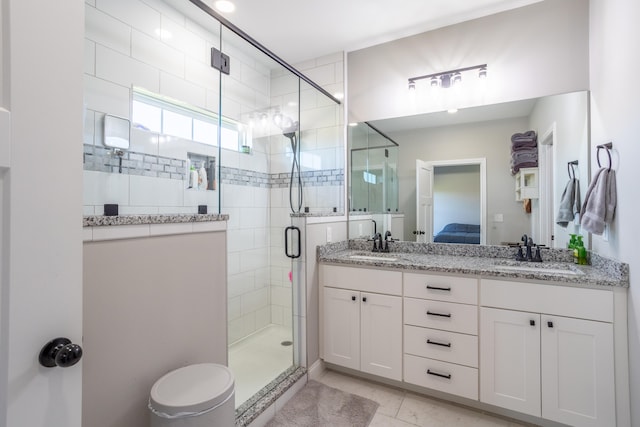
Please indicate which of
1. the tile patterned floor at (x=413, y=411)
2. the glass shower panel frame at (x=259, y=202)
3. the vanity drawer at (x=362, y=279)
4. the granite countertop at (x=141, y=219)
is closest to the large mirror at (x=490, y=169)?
the vanity drawer at (x=362, y=279)

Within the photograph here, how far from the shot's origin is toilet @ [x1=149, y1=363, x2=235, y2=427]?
1.06 meters

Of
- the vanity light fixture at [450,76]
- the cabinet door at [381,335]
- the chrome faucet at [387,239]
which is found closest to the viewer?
the cabinet door at [381,335]

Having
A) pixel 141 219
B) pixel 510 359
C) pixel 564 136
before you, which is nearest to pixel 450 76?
pixel 564 136

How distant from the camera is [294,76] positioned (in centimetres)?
261

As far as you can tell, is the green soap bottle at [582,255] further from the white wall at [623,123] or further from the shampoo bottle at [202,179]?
the shampoo bottle at [202,179]

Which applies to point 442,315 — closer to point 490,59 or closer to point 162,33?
point 490,59

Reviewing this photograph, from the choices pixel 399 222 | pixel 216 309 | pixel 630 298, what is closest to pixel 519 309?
pixel 630 298

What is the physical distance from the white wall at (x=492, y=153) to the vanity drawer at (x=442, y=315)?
2.28ft

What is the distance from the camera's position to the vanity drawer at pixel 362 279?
204 centimetres

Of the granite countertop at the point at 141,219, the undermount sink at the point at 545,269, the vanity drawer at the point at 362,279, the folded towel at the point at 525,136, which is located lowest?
the vanity drawer at the point at 362,279

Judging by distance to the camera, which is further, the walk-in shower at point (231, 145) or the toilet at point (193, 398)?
the walk-in shower at point (231, 145)

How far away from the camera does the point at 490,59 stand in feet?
7.43

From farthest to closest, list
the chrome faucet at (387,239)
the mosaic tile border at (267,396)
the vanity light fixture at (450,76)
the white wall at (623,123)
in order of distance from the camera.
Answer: the chrome faucet at (387,239)
the vanity light fixture at (450,76)
the mosaic tile border at (267,396)
the white wall at (623,123)

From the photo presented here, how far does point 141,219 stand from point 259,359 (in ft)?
5.72
